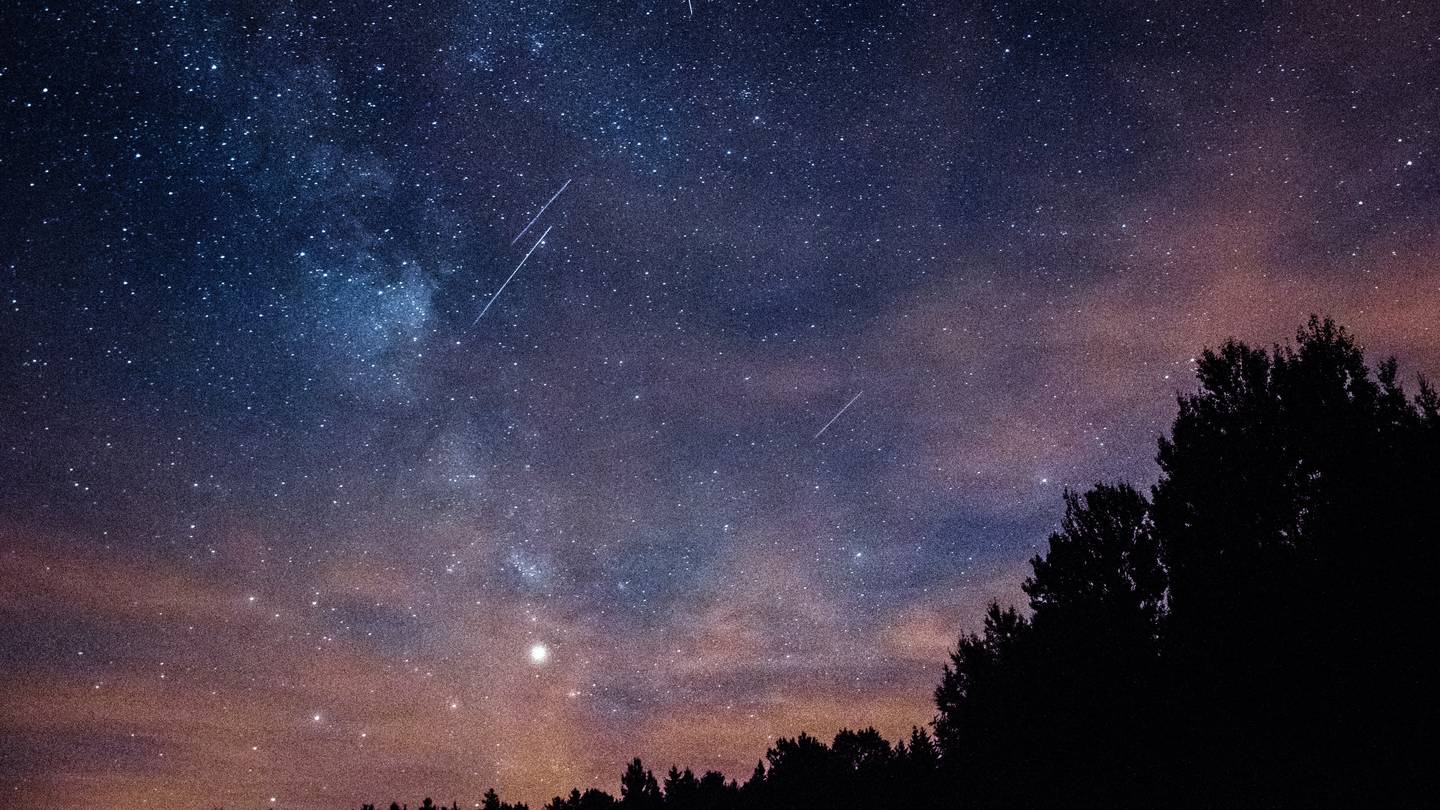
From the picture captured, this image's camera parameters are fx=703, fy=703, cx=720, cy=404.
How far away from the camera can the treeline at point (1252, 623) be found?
1280cm

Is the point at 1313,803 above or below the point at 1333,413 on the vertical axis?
below

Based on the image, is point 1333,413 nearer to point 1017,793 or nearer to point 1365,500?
point 1365,500

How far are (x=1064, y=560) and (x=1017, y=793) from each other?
8.11 meters

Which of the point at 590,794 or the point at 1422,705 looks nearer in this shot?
the point at 1422,705

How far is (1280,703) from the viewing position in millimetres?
14125

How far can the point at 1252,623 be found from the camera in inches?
588

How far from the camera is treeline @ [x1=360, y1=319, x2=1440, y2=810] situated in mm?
12797

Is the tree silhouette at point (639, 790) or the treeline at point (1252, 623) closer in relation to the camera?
the treeline at point (1252, 623)

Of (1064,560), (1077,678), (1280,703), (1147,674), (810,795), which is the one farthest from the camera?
(810,795)

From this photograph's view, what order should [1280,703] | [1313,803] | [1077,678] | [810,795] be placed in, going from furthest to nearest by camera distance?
[810,795]
[1077,678]
[1280,703]
[1313,803]

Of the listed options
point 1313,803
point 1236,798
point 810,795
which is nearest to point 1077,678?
point 1236,798

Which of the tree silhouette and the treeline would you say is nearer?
the treeline

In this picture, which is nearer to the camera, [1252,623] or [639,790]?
[1252,623]

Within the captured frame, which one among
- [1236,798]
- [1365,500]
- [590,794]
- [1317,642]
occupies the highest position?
[1365,500]
